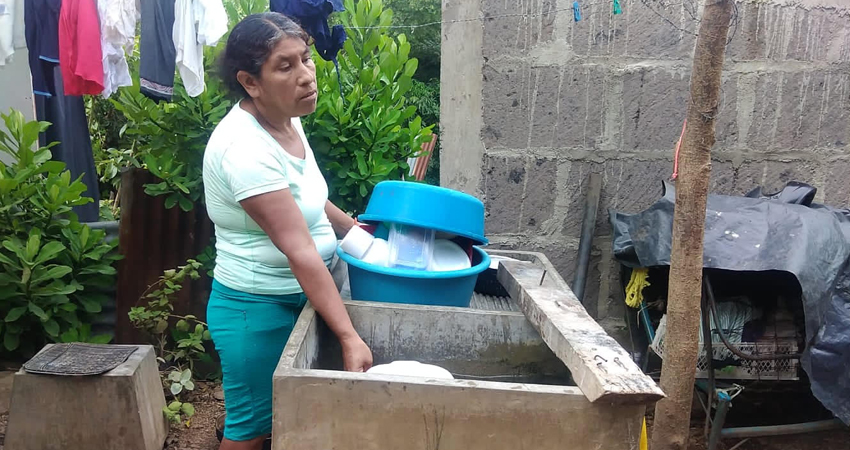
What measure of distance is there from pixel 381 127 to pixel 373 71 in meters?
0.29

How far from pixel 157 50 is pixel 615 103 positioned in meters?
2.30

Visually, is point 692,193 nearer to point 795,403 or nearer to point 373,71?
point 373,71

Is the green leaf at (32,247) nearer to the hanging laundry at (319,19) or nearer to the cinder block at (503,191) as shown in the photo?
the hanging laundry at (319,19)

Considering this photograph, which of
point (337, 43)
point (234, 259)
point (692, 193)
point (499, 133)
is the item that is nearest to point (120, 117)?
point (337, 43)

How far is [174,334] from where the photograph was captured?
10.9 feet

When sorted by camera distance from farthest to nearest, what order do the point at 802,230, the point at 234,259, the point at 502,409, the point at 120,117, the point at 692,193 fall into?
the point at 120,117
the point at 802,230
the point at 692,193
the point at 234,259
the point at 502,409

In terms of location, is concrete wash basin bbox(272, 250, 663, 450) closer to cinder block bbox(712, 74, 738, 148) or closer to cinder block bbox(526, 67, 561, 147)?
cinder block bbox(526, 67, 561, 147)

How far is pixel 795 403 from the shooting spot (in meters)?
3.45

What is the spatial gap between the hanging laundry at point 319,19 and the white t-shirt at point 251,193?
4.55 feet

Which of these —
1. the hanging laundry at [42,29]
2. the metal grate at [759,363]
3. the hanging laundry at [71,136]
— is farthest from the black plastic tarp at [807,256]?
the hanging laundry at [71,136]

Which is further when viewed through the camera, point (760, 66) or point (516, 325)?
point (760, 66)

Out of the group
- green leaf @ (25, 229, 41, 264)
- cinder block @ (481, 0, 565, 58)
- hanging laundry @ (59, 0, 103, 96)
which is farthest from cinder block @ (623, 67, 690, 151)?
green leaf @ (25, 229, 41, 264)

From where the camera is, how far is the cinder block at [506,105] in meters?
3.34

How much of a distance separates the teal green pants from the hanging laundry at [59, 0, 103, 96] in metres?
1.68
